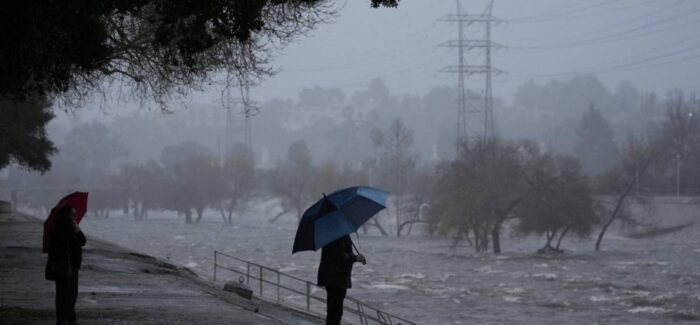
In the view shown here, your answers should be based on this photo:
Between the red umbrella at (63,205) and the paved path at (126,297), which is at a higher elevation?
the red umbrella at (63,205)

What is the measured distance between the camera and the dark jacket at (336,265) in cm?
1375

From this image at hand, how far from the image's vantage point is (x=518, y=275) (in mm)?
55875

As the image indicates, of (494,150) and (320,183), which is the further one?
(320,183)

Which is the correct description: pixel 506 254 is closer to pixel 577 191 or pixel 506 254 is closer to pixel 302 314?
pixel 577 191

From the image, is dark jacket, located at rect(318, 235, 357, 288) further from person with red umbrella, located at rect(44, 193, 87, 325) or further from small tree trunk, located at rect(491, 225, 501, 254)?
small tree trunk, located at rect(491, 225, 501, 254)

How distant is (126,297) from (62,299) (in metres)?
6.16

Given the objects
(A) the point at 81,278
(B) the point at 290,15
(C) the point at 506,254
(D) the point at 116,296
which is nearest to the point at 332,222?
(D) the point at 116,296

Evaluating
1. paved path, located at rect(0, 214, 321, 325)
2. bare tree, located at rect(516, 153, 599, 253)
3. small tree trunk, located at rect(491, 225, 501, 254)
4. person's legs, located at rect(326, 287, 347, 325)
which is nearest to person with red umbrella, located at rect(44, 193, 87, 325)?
paved path, located at rect(0, 214, 321, 325)

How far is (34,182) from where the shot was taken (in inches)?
6398

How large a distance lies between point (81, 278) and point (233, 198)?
11306 centimetres

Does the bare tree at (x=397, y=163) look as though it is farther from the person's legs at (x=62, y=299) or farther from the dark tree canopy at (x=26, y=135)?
the person's legs at (x=62, y=299)

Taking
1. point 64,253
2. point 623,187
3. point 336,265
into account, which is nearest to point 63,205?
point 64,253

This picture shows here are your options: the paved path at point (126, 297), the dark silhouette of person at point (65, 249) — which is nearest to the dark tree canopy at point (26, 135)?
the paved path at point (126, 297)

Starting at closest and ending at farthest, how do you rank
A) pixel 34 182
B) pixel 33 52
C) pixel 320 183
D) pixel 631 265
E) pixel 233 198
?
1. pixel 33 52
2. pixel 631 265
3. pixel 320 183
4. pixel 233 198
5. pixel 34 182
